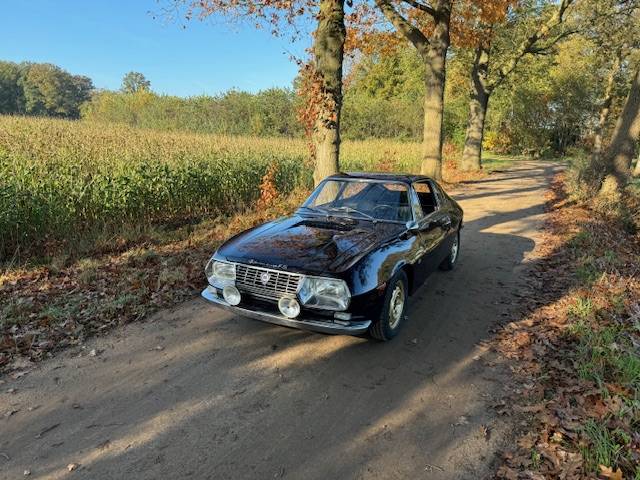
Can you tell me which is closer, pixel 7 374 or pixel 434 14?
pixel 7 374

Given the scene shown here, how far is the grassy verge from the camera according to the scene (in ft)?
9.43

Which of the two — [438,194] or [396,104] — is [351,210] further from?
[396,104]

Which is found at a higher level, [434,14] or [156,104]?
[434,14]

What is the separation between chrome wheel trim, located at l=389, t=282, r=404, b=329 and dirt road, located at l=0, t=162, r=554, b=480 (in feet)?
0.76

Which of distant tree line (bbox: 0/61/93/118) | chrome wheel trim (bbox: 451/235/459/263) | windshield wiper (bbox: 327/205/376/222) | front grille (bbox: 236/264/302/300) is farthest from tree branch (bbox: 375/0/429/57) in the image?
distant tree line (bbox: 0/61/93/118)

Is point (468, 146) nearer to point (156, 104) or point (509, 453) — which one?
point (156, 104)

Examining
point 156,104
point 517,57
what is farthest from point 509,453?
point 156,104

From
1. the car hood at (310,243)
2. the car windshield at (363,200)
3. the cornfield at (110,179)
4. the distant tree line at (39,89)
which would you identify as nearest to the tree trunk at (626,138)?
the cornfield at (110,179)

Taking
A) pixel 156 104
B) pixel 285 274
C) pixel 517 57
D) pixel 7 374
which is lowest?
pixel 7 374

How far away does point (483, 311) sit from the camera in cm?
552

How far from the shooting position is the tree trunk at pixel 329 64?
331 inches

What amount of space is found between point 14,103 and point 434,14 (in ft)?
180

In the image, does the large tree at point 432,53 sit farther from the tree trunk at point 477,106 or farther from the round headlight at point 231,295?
the round headlight at point 231,295

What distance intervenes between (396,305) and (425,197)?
199 cm
